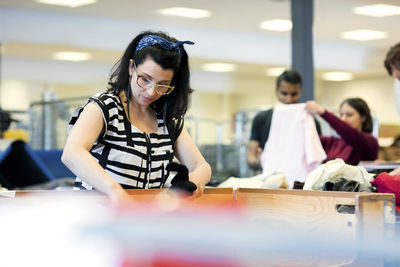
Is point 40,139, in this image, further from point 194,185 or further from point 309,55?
point 194,185

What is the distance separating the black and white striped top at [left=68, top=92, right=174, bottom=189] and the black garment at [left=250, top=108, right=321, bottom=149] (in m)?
2.91

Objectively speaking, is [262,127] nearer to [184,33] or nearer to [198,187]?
[198,187]

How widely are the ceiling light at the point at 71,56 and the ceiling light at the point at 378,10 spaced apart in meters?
4.89

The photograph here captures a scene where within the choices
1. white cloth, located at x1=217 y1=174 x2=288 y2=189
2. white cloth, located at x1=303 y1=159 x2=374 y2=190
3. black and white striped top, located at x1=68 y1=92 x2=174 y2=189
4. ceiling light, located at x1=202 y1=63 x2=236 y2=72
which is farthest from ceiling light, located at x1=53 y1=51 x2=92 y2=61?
black and white striped top, located at x1=68 y1=92 x2=174 y2=189

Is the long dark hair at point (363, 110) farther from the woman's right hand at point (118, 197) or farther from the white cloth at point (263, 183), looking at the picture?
the woman's right hand at point (118, 197)

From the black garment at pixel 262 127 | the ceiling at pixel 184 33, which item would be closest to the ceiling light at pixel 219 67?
the ceiling at pixel 184 33

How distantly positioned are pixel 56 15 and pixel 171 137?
8.73 metres

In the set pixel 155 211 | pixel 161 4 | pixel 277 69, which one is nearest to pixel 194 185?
pixel 155 211

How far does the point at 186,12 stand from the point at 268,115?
223 inches

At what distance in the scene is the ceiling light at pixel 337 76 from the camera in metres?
15.9

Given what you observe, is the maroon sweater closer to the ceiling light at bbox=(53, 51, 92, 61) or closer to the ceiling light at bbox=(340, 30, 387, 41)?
the ceiling light at bbox=(340, 30, 387, 41)

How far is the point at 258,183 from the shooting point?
147 inches

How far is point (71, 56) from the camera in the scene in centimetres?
1340

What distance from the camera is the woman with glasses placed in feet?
7.36
